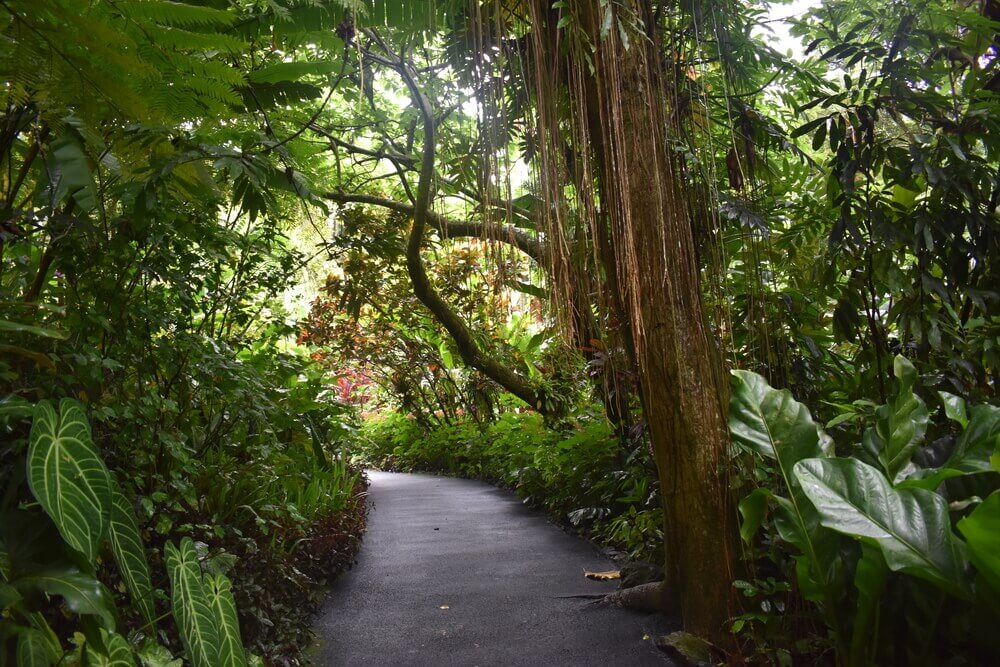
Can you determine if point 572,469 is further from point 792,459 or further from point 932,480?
point 932,480

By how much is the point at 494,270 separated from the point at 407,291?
584cm

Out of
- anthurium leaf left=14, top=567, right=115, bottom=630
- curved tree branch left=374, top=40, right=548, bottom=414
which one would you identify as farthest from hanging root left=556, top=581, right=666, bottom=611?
curved tree branch left=374, top=40, right=548, bottom=414

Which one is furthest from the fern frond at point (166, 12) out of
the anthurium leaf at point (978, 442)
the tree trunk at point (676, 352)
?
the anthurium leaf at point (978, 442)

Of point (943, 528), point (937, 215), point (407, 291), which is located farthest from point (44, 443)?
point (407, 291)

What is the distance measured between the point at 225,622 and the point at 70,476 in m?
0.75

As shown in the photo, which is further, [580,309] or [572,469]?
[572,469]

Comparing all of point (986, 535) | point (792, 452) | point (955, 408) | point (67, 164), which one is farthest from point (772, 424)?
point (67, 164)

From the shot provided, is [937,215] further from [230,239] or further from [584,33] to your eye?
[230,239]

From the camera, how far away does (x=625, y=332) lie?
11.1ft

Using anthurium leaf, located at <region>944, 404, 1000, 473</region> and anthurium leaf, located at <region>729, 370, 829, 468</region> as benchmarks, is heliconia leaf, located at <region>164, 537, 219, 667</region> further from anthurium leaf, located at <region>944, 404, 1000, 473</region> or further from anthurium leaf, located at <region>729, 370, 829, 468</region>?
anthurium leaf, located at <region>944, 404, 1000, 473</region>

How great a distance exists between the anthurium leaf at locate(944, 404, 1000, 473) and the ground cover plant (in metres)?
0.01

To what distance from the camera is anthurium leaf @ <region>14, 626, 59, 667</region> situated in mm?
1516

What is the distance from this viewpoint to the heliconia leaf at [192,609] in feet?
6.40

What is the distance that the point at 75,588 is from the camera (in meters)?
1.60
